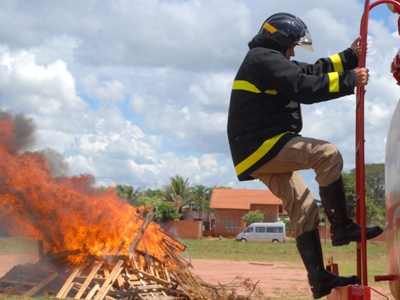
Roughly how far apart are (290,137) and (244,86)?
46 cm

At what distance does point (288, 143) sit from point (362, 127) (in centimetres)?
48

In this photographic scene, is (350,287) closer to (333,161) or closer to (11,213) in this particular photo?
(333,161)

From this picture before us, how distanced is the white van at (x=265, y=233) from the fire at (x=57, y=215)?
36358 mm

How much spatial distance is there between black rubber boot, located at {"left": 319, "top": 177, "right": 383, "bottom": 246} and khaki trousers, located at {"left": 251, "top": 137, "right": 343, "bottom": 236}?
0.05 m

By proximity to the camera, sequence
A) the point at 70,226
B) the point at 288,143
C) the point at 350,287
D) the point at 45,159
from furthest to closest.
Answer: the point at 45,159 < the point at 70,226 < the point at 288,143 < the point at 350,287

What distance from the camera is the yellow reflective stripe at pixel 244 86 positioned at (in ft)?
13.4

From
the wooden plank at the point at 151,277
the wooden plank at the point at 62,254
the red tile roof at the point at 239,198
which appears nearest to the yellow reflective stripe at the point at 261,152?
the wooden plank at the point at 151,277

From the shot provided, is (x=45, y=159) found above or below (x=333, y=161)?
above

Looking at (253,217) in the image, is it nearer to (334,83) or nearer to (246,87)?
(246,87)

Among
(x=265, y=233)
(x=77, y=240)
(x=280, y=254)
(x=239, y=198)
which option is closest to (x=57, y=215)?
(x=77, y=240)

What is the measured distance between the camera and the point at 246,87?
163 inches

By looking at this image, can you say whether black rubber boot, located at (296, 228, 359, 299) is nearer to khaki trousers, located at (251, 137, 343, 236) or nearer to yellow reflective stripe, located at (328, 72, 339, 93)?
khaki trousers, located at (251, 137, 343, 236)

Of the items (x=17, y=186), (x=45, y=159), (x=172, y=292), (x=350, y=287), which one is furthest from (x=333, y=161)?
(x=45, y=159)

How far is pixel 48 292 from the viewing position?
10523 mm
